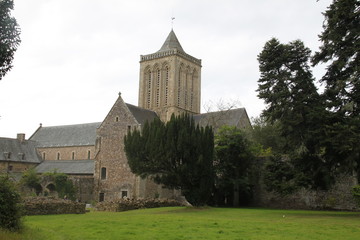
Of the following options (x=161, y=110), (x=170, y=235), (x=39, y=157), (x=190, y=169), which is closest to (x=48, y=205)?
(x=190, y=169)

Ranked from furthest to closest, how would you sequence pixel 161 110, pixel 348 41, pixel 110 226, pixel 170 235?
pixel 161 110 < pixel 348 41 < pixel 110 226 < pixel 170 235

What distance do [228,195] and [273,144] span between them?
16471mm

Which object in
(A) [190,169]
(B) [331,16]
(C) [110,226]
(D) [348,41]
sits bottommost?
(C) [110,226]

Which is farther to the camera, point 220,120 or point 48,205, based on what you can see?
point 220,120

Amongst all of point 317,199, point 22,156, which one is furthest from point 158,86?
point 317,199

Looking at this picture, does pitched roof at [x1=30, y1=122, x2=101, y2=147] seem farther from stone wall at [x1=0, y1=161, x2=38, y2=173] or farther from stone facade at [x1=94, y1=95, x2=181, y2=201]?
stone facade at [x1=94, y1=95, x2=181, y2=201]

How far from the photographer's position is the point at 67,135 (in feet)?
189

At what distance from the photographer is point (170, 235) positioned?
12.2 m

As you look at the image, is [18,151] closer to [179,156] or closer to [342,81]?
[179,156]

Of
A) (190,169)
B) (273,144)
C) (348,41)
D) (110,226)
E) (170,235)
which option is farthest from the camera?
(273,144)

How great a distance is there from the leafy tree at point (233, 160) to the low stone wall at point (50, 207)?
36.8 ft

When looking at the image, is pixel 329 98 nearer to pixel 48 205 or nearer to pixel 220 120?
pixel 48 205

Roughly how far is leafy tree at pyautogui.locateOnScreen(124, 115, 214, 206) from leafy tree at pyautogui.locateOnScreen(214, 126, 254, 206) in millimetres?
4522

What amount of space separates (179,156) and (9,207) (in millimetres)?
13676
